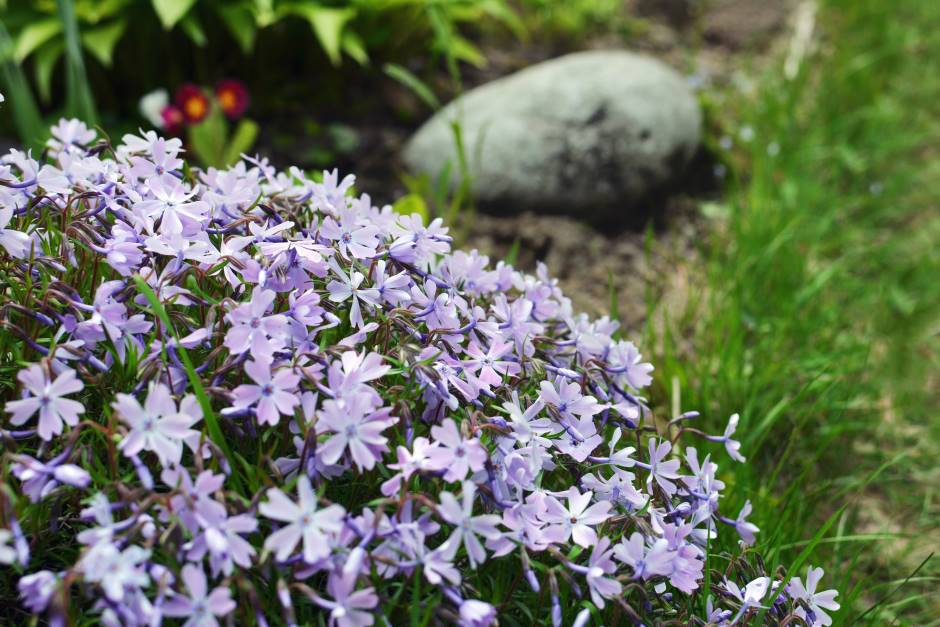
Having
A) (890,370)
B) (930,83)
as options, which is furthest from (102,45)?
(930,83)

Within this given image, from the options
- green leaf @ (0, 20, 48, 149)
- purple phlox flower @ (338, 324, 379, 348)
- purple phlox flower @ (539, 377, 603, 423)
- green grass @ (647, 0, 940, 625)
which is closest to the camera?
purple phlox flower @ (338, 324, 379, 348)

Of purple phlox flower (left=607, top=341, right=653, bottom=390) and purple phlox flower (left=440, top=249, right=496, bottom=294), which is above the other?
purple phlox flower (left=440, top=249, right=496, bottom=294)

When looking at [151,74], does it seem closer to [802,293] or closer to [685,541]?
[802,293]

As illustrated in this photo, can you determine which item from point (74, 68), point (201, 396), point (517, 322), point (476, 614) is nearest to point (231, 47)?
point (74, 68)

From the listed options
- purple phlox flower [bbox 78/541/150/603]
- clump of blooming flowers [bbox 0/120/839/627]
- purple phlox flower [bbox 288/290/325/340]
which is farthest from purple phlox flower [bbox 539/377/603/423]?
purple phlox flower [bbox 78/541/150/603]

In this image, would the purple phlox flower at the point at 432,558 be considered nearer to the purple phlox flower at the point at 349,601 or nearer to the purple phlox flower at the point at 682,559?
the purple phlox flower at the point at 349,601

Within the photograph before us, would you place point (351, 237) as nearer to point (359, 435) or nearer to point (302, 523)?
point (359, 435)

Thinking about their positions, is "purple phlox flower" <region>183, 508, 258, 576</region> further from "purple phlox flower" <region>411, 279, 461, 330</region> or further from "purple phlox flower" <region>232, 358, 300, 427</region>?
"purple phlox flower" <region>411, 279, 461, 330</region>
